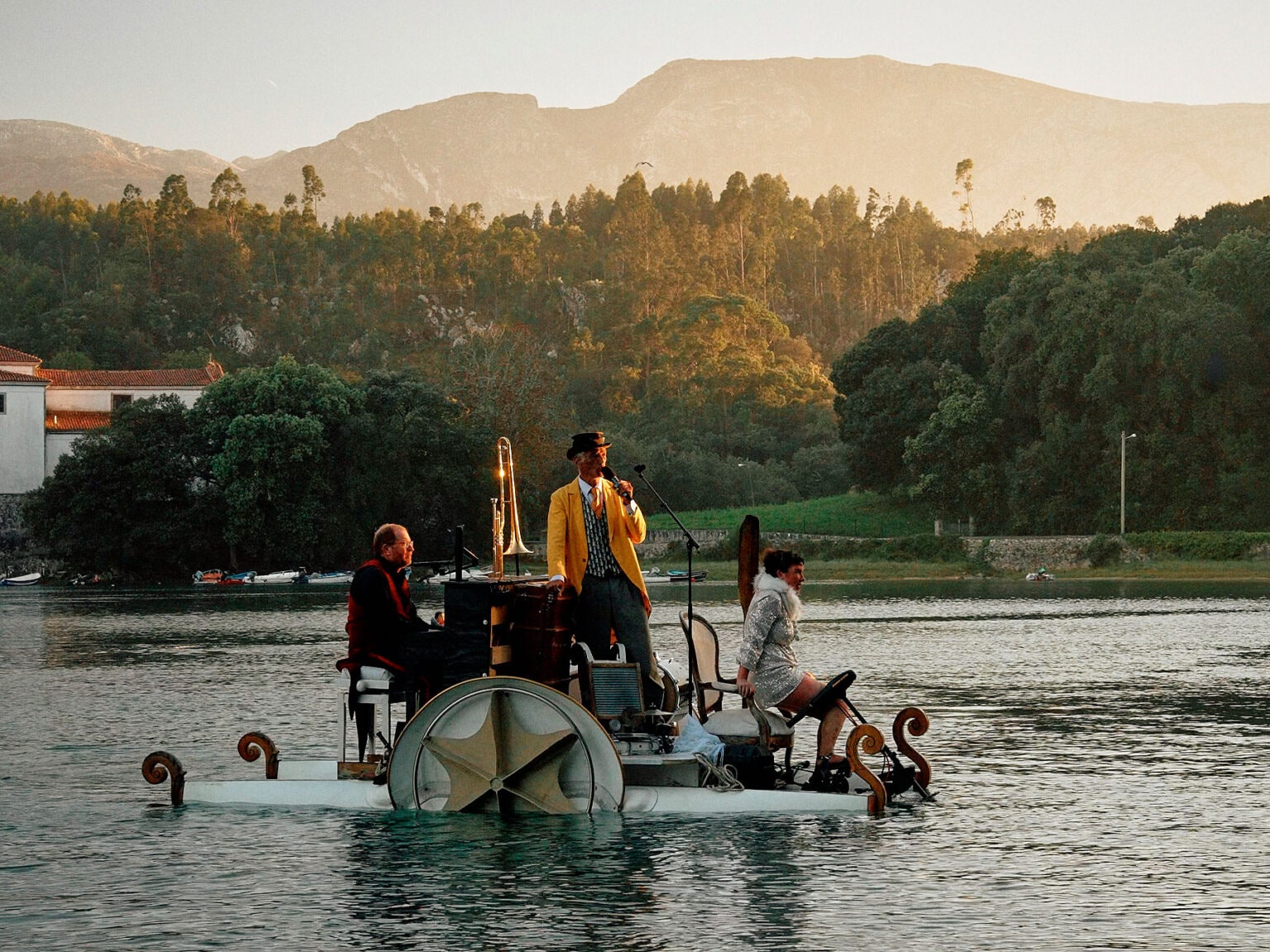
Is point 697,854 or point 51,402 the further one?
point 51,402

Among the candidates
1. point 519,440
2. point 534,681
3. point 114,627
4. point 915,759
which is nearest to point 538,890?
point 534,681

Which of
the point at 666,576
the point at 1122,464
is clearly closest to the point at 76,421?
the point at 666,576

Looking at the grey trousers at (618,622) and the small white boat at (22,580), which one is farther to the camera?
the small white boat at (22,580)

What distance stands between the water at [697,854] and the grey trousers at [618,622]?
1229 mm

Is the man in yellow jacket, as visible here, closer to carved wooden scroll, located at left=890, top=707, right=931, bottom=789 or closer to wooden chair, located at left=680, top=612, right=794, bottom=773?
wooden chair, located at left=680, top=612, right=794, bottom=773

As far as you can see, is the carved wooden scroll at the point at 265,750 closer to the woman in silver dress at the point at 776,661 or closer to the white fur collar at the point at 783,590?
the woman in silver dress at the point at 776,661

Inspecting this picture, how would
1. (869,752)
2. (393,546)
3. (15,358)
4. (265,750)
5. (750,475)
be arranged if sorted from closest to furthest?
1. (869,752)
2. (393,546)
3. (265,750)
4. (15,358)
5. (750,475)

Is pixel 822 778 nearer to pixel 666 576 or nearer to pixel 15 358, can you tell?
pixel 666 576

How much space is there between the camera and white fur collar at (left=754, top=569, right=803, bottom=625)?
1360 centimetres

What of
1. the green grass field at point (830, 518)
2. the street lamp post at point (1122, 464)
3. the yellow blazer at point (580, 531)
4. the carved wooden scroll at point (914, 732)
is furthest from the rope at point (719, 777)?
the green grass field at point (830, 518)

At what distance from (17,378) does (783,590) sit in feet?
319

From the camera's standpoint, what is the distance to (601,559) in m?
13.7

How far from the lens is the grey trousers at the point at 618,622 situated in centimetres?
1363

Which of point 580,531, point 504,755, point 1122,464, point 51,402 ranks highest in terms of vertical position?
point 51,402
